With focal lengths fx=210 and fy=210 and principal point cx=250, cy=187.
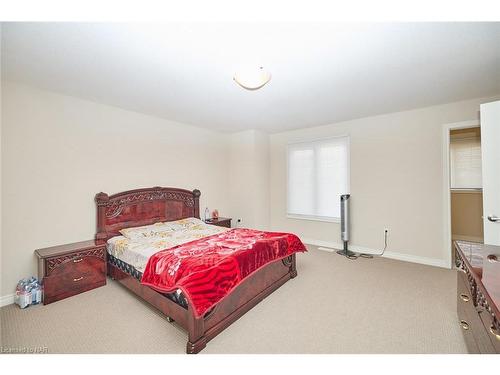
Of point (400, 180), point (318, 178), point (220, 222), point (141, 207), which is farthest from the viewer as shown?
point (318, 178)

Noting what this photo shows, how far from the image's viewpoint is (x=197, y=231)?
3275mm

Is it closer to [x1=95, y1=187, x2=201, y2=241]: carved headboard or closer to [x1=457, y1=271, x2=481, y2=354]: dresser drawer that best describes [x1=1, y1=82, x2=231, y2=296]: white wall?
[x1=95, y1=187, x2=201, y2=241]: carved headboard

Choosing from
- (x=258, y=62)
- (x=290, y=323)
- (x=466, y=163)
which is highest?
(x=258, y=62)

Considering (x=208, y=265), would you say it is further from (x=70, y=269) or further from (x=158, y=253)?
(x=70, y=269)

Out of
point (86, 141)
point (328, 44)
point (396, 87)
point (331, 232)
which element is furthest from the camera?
point (331, 232)

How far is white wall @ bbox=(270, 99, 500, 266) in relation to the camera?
3258 mm

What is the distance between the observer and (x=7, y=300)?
7.43 feet

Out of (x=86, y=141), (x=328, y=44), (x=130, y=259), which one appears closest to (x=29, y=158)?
(x=86, y=141)

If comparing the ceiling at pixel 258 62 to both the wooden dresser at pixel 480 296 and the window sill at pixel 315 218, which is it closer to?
the wooden dresser at pixel 480 296

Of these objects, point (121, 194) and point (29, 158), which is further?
point (121, 194)

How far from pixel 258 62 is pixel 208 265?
1947mm

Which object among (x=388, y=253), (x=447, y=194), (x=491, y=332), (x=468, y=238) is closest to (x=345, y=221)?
(x=388, y=253)

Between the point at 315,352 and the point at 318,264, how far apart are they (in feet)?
6.26

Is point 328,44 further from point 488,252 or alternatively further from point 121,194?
point 121,194
